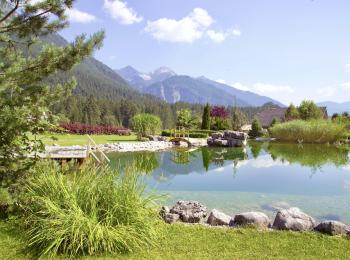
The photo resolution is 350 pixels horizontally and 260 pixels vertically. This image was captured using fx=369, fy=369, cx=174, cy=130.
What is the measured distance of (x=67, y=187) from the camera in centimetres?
514

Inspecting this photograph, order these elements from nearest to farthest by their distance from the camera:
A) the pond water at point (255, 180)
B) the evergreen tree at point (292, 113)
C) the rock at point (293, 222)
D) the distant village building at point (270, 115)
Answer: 1. the rock at point (293, 222)
2. the pond water at point (255, 180)
3. the evergreen tree at point (292, 113)
4. the distant village building at point (270, 115)

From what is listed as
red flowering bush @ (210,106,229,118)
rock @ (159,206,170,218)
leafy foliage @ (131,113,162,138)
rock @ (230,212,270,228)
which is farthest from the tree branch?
red flowering bush @ (210,106,229,118)

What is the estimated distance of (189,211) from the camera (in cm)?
655

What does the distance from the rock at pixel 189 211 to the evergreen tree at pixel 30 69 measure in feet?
8.50

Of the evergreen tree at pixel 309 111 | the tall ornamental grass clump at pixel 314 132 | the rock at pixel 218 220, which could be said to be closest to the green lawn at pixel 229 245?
the rock at pixel 218 220

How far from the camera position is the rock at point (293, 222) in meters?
5.72

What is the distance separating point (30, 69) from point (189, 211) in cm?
354

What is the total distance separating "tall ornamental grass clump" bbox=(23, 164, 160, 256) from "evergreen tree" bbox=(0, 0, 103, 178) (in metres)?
0.62

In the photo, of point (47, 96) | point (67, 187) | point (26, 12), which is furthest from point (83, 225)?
point (26, 12)

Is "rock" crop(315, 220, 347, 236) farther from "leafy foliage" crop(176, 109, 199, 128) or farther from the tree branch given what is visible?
"leafy foliage" crop(176, 109, 199, 128)

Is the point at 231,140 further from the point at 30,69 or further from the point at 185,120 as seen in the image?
the point at 30,69

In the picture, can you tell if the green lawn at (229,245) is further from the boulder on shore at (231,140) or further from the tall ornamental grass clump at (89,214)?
the boulder on shore at (231,140)

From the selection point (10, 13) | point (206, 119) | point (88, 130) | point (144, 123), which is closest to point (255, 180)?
point (10, 13)

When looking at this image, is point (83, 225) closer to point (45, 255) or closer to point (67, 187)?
point (45, 255)
